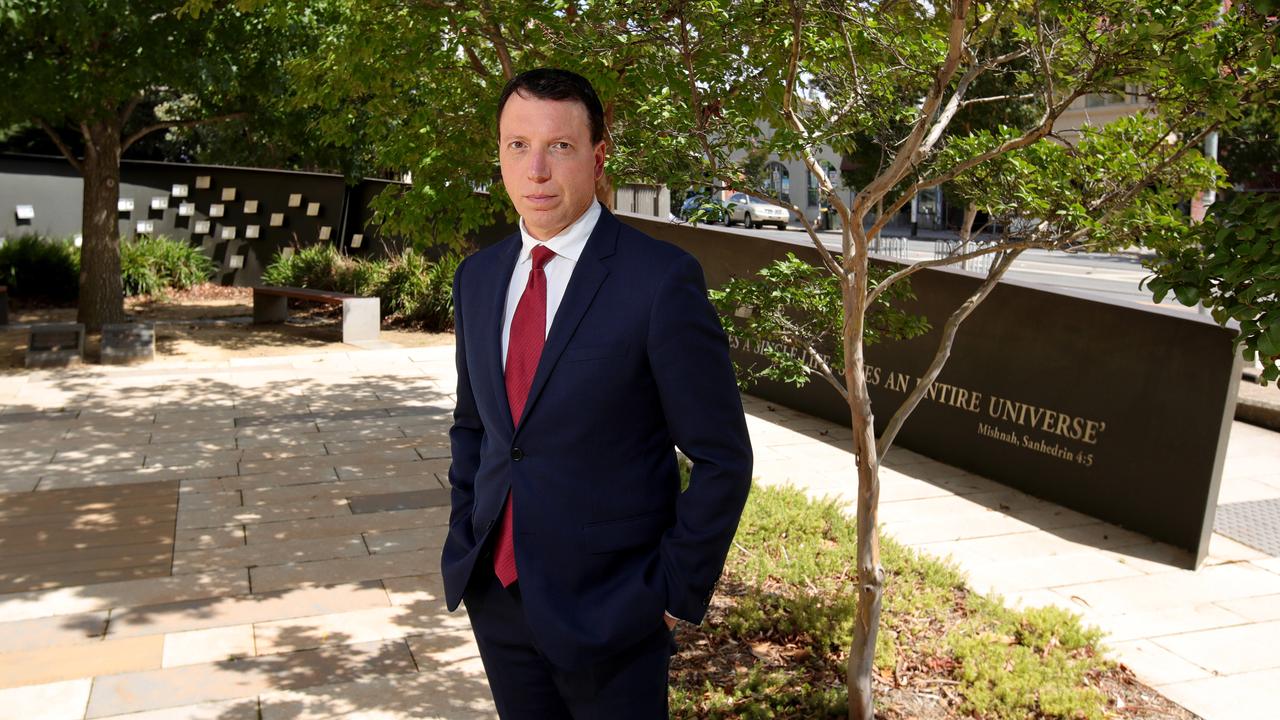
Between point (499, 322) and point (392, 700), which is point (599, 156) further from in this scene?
point (392, 700)

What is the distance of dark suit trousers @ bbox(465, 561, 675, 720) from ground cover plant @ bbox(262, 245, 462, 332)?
1261 centimetres

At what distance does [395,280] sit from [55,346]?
5.08m

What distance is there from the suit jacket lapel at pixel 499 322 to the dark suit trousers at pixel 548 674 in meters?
0.39

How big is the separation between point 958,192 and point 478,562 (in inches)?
144

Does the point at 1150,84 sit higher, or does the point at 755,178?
the point at 1150,84

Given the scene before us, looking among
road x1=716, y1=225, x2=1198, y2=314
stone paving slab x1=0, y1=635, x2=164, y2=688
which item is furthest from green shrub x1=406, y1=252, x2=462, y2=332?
stone paving slab x1=0, y1=635, x2=164, y2=688

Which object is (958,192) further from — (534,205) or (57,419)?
(57,419)

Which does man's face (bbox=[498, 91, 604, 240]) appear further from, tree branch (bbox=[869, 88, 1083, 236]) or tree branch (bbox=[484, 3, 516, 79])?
tree branch (bbox=[484, 3, 516, 79])

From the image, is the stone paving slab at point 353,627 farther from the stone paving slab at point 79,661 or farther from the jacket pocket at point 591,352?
the jacket pocket at point 591,352

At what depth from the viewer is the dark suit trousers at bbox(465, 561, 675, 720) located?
249 centimetres

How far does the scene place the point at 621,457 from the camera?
2453 mm

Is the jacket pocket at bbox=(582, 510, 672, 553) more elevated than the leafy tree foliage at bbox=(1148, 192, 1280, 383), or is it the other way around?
the leafy tree foliage at bbox=(1148, 192, 1280, 383)

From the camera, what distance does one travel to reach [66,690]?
472 centimetres

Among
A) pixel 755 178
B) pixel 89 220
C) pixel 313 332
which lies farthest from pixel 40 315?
pixel 755 178
